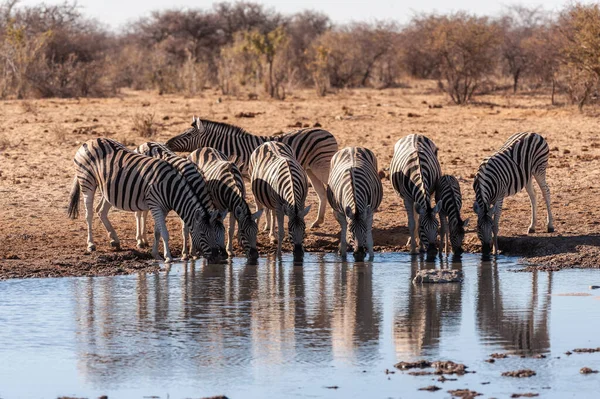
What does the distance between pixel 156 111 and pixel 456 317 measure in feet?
48.9

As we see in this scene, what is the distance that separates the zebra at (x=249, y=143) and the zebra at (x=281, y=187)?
44.8 inches

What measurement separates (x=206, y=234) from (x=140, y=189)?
89 cm

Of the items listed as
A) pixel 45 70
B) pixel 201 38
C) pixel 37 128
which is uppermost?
pixel 201 38

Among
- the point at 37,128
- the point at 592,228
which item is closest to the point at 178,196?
the point at 592,228

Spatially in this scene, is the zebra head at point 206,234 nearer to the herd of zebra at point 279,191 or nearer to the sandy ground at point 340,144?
the herd of zebra at point 279,191

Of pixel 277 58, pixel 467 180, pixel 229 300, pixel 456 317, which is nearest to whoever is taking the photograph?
pixel 456 317

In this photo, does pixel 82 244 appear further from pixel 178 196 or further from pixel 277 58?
pixel 277 58

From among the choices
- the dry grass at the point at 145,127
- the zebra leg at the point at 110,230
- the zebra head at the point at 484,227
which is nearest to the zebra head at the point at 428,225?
the zebra head at the point at 484,227

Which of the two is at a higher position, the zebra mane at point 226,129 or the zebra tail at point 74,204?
the zebra mane at point 226,129

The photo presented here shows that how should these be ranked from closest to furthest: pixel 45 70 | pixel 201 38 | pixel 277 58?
pixel 45 70 → pixel 277 58 → pixel 201 38

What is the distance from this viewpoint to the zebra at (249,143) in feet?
41.9

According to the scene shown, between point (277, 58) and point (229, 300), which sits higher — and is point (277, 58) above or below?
above

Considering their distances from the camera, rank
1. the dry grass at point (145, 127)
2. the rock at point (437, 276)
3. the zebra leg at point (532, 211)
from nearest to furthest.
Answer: the rock at point (437, 276) < the zebra leg at point (532, 211) < the dry grass at point (145, 127)

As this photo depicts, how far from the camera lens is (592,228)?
38.2 feet
